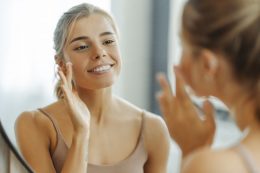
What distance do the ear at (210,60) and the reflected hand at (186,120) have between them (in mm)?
79

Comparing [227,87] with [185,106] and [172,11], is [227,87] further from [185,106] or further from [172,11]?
[172,11]

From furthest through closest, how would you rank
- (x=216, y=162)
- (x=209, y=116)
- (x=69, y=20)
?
(x=69, y=20), (x=209, y=116), (x=216, y=162)

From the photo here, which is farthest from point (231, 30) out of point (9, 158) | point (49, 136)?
point (9, 158)

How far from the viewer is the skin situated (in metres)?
0.48

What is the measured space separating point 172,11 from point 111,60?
0.37ft

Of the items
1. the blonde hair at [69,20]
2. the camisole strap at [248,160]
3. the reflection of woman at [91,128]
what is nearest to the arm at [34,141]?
the reflection of woman at [91,128]

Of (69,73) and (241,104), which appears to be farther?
(69,73)

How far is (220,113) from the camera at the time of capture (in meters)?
0.69

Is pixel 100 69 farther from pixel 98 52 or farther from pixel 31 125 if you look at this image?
pixel 31 125

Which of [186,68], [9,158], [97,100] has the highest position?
[186,68]

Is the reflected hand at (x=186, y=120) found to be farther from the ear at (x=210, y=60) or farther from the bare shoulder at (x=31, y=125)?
the bare shoulder at (x=31, y=125)

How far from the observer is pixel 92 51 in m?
0.67

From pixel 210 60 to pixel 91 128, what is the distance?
282 mm

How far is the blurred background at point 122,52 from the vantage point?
69 centimetres
